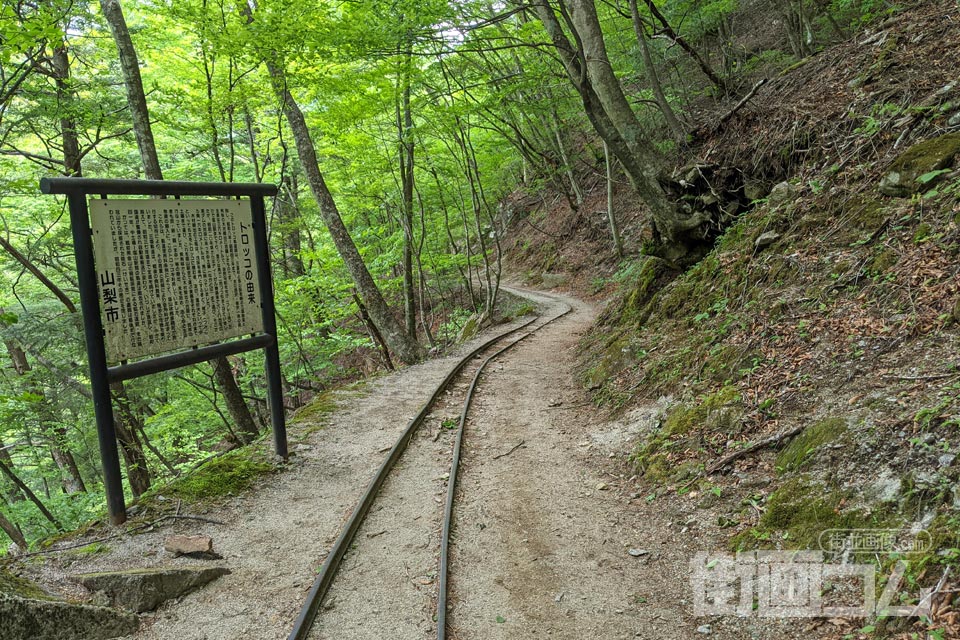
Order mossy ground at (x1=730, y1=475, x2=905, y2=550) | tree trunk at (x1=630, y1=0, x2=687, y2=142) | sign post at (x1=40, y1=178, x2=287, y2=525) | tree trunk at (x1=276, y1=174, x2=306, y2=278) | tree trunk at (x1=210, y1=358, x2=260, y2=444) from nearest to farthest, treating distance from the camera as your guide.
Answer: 1. mossy ground at (x1=730, y1=475, x2=905, y2=550)
2. sign post at (x1=40, y1=178, x2=287, y2=525)
3. tree trunk at (x1=210, y1=358, x2=260, y2=444)
4. tree trunk at (x1=630, y1=0, x2=687, y2=142)
5. tree trunk at (x1=276, y1=174, x2=306, y2=278)

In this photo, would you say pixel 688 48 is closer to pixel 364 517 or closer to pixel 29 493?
pixel 364 517

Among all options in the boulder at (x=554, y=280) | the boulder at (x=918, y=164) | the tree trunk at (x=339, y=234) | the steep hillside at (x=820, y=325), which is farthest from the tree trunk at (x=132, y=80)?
the boulder at (x=554, y=280)

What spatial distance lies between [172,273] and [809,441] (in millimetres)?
5850

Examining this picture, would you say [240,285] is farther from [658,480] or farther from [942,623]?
[942,623]

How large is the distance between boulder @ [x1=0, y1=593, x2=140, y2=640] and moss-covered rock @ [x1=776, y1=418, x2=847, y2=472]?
4.94 metres

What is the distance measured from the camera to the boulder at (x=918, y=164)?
5625 mm

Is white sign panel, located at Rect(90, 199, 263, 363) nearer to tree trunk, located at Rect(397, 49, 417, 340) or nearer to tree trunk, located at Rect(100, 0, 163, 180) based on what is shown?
tree trunk, located at Rect(100, 0, 163, 180)

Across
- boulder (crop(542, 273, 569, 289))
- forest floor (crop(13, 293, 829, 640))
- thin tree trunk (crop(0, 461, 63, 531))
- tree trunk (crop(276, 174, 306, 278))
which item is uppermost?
tree trunk (crop(276, 174, 306, 278))

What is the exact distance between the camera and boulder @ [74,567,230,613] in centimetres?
385

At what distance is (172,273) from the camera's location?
5223mm

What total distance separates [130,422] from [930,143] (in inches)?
521

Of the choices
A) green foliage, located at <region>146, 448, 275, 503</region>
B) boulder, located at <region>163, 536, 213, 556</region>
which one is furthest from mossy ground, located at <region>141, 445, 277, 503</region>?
boulder, located at <region>163, 536, 213, 556</region>

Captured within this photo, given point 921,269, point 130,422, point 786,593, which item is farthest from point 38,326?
point 921,269

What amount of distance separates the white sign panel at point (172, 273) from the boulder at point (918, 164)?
7.15 meters
